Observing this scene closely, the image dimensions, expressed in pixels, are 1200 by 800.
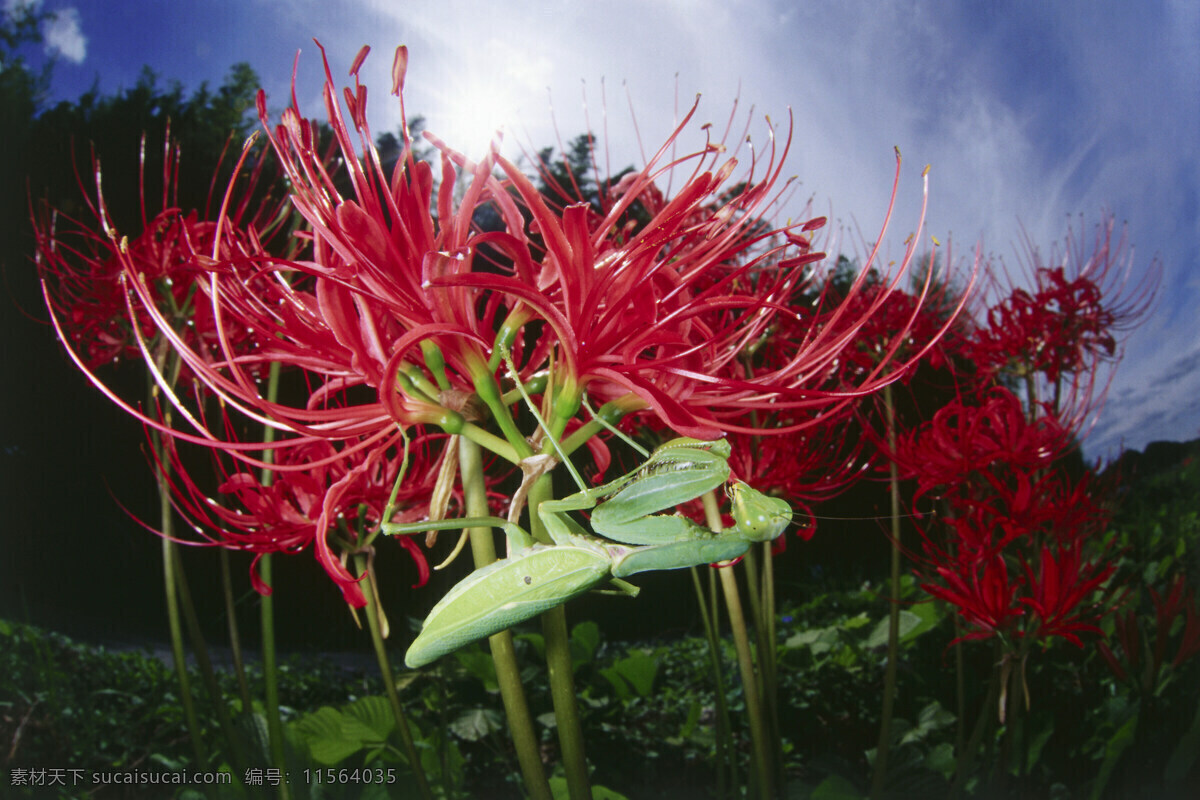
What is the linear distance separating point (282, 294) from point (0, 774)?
0.97 m

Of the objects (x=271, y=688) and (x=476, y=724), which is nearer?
(x=271, y=688)

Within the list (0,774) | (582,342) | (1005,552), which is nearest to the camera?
(582,342)

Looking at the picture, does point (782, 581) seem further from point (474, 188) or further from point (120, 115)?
point (120, 115)

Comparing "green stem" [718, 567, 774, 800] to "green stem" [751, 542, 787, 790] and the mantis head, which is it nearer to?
"green stem" [751, 542, 787, 790]

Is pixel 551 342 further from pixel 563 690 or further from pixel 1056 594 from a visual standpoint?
pixel 1056 594

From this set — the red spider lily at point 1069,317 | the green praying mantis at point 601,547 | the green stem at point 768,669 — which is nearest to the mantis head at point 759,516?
the green praying mantis at point 601,547

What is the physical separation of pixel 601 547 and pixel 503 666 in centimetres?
13

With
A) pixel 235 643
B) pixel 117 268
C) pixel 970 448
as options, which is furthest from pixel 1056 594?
pixel 117 268

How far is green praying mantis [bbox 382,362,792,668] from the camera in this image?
17.3 inches

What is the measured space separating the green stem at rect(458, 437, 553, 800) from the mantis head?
181 mm

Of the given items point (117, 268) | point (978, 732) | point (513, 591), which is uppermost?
point (117, 268)

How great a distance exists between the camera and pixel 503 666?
1.69ft

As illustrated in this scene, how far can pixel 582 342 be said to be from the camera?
1.55 feet

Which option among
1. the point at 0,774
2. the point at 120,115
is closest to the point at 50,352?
the point at 120,115
